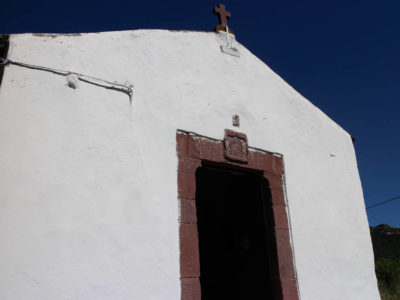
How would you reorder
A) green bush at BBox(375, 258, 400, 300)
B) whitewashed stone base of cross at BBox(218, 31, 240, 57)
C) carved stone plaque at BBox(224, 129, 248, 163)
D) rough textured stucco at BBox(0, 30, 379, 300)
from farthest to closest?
green bush at BBox(375, 258, 400, 300) → whitewashed stone base of cross at BBox(218, 31, 240, 57) → carved stone plaque at BBox(224, 129, 248, 163) → rough textured stucco at BBox(0, 30, 379, 300)

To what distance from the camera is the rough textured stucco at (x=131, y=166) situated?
130 inches

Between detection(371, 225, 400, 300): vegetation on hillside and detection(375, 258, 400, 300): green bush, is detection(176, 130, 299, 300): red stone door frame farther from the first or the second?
detection(375, 258, 400, 300): green bush

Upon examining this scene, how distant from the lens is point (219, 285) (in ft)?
21.8

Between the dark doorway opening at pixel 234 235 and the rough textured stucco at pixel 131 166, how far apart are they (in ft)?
1.41

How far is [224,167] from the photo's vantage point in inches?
189

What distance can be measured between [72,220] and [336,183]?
364 cm

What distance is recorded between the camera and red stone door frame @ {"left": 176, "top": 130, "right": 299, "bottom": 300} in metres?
3.96

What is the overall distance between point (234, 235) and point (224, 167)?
1738 mm

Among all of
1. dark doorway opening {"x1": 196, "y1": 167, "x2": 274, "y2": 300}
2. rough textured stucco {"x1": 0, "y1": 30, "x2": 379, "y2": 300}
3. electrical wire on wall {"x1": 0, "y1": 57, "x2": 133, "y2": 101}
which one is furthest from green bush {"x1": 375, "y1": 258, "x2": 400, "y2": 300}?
electrical wire on wall {"x1": 0, "y1": 57, "x2": 133, "y2": 101}

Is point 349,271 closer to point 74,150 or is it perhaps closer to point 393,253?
point 74,150

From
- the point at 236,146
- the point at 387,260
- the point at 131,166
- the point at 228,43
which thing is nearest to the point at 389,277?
the point at 387,260

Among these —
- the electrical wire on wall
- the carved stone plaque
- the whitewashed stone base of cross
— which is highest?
the whitewashed stone base of cross

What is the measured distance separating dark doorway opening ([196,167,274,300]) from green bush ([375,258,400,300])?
7.24 metres

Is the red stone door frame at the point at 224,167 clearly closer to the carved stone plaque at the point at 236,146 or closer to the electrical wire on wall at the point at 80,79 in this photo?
the carved stone plaque at the point at 236,146
